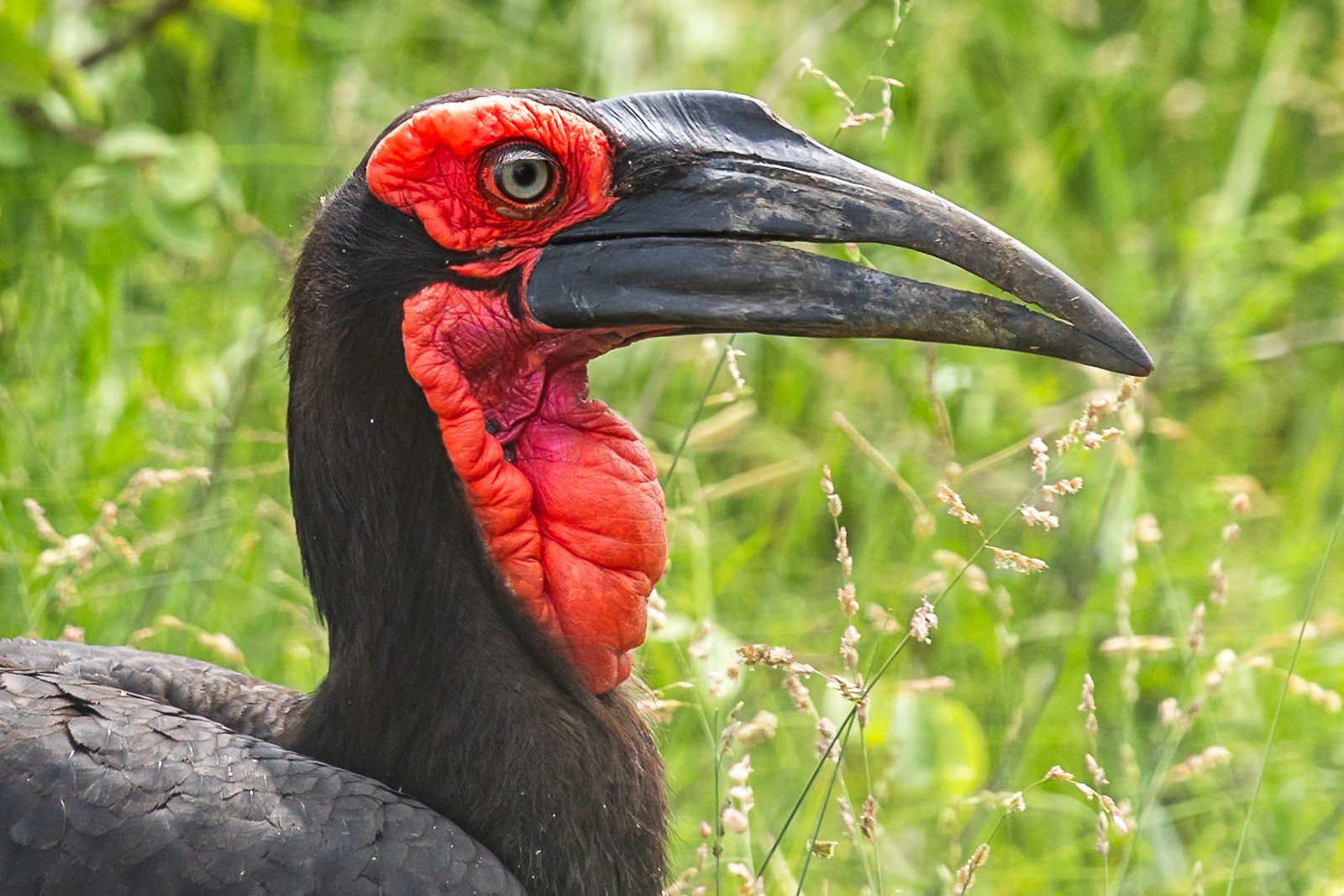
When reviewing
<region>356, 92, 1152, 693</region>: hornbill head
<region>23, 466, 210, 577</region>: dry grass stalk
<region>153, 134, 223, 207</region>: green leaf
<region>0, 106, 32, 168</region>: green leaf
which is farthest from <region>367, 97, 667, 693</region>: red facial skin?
<region>0, 106, 32, 168</region>: green leaf

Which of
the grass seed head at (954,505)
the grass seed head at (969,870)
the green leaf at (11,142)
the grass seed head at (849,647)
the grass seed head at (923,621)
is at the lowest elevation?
the grass seed head at (969,870)

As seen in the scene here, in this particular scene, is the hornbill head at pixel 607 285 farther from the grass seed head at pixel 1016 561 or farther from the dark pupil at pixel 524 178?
the grass seed head at pixel 1016 561

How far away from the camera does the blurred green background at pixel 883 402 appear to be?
312 centimetres

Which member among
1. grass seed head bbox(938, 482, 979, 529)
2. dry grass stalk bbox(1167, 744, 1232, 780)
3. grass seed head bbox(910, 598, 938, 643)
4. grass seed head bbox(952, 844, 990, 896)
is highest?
grass seed head bbox(938, 482, 979, 529)

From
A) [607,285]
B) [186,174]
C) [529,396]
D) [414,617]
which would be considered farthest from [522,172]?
[186,174]

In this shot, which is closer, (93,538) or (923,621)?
(923,621)

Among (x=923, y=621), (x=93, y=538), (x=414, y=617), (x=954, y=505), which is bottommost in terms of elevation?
(x=93, y=538)

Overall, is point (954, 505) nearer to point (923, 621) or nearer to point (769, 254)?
point (923, 621)

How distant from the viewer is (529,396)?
7.59ft

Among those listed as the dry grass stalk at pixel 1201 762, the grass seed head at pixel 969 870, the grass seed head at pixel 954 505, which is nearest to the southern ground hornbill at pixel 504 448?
the grass seed head at pixel 954 505

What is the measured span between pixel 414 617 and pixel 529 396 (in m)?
0.30

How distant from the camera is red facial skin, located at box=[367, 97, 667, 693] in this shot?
220cm

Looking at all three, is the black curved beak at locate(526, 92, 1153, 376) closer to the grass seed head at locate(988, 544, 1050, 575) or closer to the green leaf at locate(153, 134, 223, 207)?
the grass seed head at locate(988, 544, 1050, 575)

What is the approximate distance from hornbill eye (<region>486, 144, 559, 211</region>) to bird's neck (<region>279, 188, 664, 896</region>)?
0.13 metres
